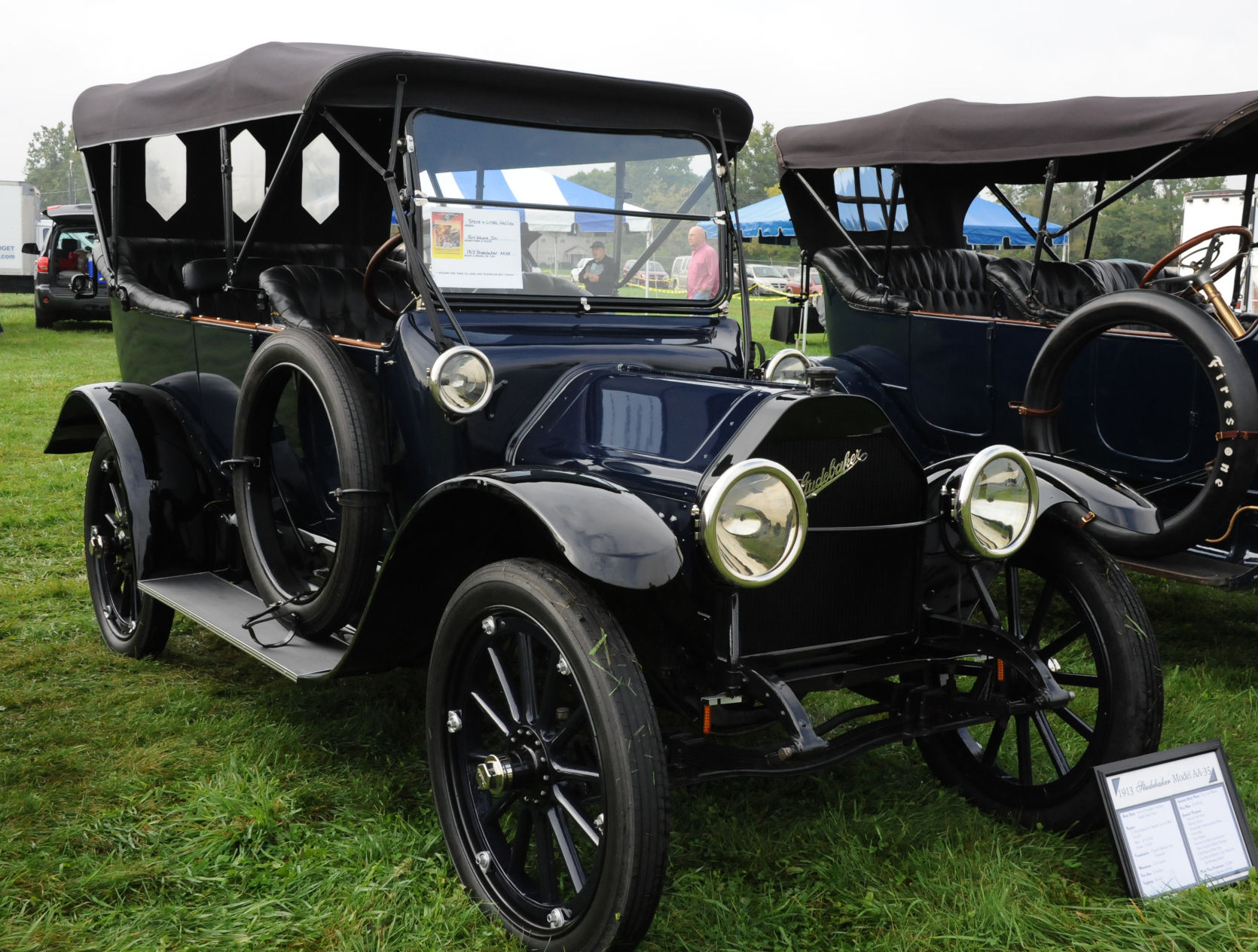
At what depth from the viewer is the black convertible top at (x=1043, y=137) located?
469 cm

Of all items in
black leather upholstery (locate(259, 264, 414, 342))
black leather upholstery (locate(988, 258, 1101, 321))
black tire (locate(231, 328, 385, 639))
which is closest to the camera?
black tire (locate(231, 328, 385, 639))

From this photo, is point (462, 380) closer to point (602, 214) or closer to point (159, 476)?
point (602, 214)

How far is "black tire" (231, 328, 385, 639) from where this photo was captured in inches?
119

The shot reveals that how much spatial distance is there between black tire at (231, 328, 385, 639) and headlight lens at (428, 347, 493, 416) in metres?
0.26

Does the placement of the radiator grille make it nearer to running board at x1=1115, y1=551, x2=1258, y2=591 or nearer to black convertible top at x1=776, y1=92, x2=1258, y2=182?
running board at x1=1115, y1=551, x2=1258, y2=591

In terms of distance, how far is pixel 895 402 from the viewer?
580cm

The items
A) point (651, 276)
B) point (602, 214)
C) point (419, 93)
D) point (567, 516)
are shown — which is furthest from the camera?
point (651, 276)

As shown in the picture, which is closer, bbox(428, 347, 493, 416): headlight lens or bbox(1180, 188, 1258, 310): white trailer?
bbox(428, 347, 493, 416): headlight lens

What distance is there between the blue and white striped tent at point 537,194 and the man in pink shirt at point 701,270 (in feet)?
0.88

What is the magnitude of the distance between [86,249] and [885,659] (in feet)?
61.6

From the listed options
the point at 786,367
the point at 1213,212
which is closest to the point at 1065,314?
the point at 786,367

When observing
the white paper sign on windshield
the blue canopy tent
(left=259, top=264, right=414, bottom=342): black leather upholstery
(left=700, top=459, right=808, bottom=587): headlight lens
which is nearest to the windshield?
the white paper sign on windshield

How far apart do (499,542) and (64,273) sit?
1709cm

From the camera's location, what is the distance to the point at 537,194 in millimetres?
3422
